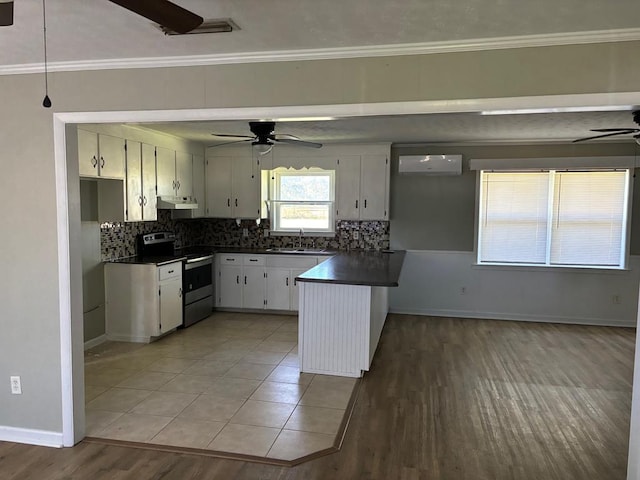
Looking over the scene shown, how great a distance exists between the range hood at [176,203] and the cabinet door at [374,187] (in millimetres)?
2231

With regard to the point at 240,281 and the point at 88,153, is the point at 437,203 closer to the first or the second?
the point at 240,281

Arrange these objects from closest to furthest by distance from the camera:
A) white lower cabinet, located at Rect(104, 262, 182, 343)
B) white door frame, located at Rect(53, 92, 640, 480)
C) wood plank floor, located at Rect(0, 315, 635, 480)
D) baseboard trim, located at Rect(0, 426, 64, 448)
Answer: white door frame, located at Rect(53, 92, 640, 480) → wood plank floor, located at Rect(0, 315, 635, 480) → baseboard trim, located at Rect(0, 426, 64, 448) → white lower cabinet, located at Rect(104, 262, 182, 343)

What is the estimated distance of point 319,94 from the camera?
97.7 inches

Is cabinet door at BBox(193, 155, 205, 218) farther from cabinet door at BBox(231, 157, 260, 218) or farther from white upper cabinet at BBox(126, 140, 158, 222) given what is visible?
white upper cabinet at BBox(126, 140, 158, 222)

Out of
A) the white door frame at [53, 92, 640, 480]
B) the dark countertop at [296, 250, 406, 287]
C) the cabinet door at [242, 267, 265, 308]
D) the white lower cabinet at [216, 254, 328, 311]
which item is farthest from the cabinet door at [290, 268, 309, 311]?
the white door frame at [53, 92, 640, 480]

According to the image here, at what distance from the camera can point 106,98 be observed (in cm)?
275

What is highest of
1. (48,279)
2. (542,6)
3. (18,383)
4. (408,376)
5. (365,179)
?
(542,6)

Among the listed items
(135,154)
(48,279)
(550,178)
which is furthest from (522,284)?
(48,279)

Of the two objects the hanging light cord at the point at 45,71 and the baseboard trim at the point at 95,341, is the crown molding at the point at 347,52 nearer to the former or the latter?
the hanging light cord at the point at 45,71

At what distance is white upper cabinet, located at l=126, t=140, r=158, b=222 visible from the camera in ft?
16.0

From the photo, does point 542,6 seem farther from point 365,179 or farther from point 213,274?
point 213,274

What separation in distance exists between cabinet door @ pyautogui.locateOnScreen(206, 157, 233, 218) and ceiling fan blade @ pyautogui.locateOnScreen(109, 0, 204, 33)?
4.99 m

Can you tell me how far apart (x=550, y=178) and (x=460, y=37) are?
443 centimetres

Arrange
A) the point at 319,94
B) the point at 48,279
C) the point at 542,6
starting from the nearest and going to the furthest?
the point at 542,6, the point at 319,94, the point at 48,279
